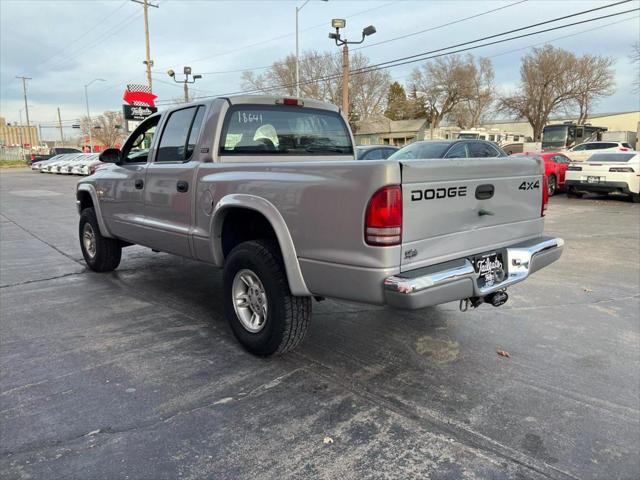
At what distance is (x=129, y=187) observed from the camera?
16.8 feet

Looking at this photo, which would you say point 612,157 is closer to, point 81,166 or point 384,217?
point 384,217

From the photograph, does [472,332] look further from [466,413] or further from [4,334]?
[4,334]

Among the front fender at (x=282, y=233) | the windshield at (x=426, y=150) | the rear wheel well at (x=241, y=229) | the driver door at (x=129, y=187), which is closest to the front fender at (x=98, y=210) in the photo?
the driver door at (x=129, y=187)

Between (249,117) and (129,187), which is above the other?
(249,117)

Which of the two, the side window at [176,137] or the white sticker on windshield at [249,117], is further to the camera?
the side window at [176,137]

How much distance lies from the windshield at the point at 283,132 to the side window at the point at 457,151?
596 centimetres

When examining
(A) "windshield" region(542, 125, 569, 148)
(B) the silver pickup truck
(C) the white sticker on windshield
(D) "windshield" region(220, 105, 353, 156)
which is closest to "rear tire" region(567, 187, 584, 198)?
(D) "windshield" region(220, 105, 353, 156)

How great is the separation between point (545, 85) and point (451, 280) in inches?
2419

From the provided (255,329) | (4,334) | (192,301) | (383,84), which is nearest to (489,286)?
(255,329)

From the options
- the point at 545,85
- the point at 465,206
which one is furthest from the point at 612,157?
A: the point at 545,85

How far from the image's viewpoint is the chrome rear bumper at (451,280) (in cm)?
274

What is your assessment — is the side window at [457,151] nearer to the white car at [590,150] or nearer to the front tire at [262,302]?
the front tire at [262,302]

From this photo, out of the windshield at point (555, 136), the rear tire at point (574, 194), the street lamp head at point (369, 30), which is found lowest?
the rear tire at point (574, 194)

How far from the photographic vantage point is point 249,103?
14.0ft
